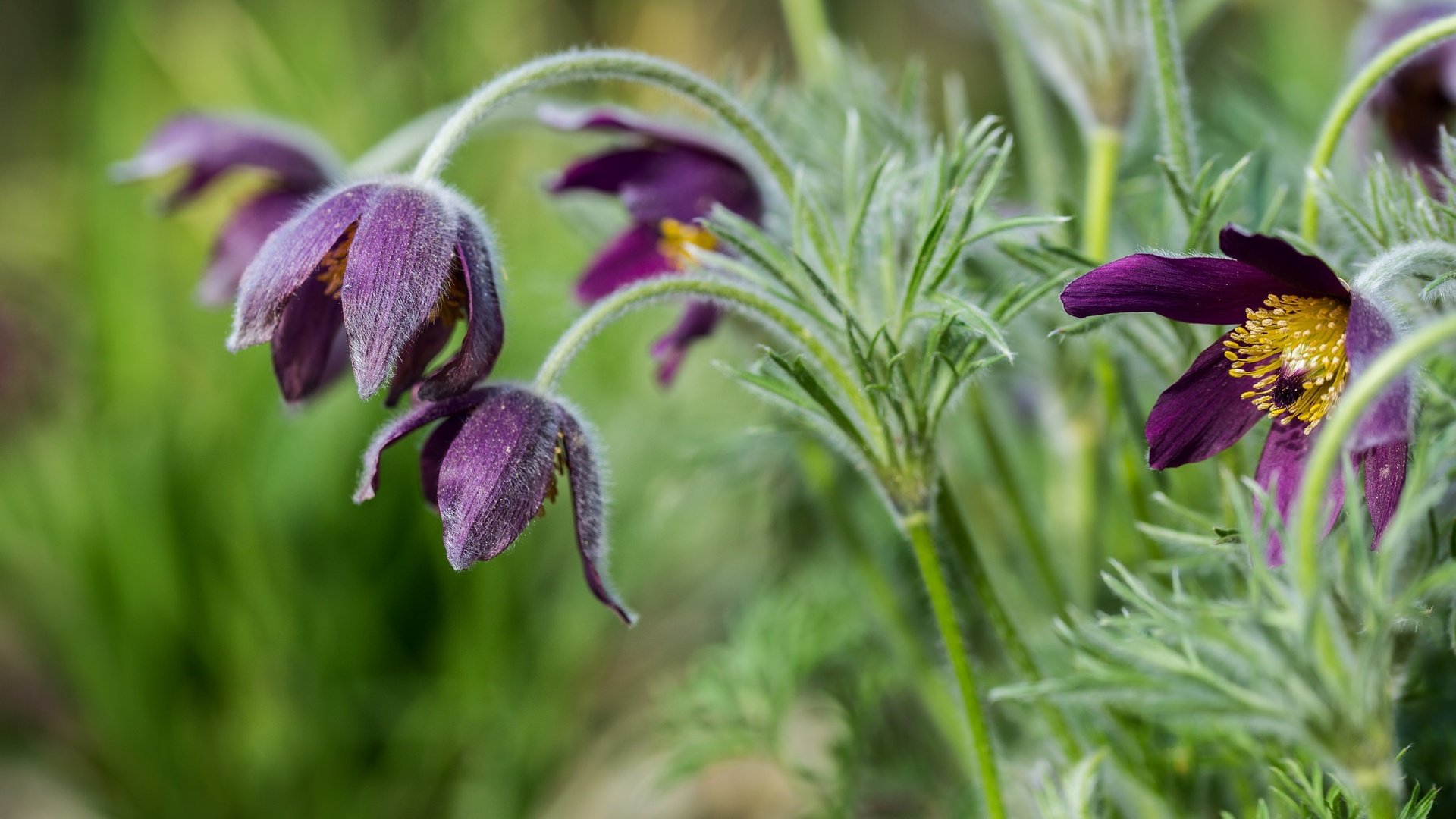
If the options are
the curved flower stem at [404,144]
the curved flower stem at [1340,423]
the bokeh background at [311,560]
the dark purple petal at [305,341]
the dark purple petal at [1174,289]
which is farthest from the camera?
the bokeh background at [311,560]

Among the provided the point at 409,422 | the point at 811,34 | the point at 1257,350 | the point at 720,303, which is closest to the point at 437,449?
the point at 409,422

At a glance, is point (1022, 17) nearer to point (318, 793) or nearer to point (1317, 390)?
point (1317, 390)

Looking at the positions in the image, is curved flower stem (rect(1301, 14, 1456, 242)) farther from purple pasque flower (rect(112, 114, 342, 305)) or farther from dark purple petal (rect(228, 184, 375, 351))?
purple pasque flower (rect(112, 114, 342, 305))

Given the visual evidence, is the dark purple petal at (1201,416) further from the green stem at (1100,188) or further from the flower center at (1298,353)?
the green stem at (1100,188)

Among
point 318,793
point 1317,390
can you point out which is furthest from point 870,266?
point 318,793

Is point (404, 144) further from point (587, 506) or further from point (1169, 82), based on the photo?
point (1169, 82)

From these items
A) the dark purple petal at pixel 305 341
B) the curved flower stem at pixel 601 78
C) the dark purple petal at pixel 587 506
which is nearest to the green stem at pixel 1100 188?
the curved flower stem at pixel 601 78
